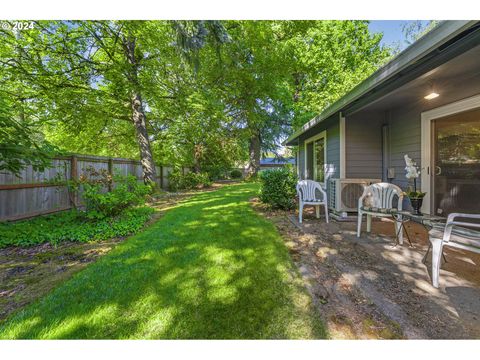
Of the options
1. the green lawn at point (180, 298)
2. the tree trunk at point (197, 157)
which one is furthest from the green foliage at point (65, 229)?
the tree trunk at point (197, 157)

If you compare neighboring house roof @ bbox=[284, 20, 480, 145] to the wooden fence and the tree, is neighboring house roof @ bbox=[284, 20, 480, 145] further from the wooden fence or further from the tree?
the wooden fence

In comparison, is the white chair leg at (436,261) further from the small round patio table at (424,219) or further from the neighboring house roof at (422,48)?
the neighboring house roof at (422,48)

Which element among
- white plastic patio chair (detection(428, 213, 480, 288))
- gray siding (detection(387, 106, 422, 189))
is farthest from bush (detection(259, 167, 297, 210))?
white plastic patio chair (detection(428, 213, 480, 288))

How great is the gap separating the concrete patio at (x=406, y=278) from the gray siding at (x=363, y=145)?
1634mm

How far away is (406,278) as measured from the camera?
214 cm

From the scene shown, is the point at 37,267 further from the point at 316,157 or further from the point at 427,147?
the point at 316,157

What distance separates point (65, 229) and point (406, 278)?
500 centimetres

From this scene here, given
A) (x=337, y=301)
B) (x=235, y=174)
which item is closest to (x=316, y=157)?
A: (x=337, y=301)

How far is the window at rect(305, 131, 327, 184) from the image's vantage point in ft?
20.1

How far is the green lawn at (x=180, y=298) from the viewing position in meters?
1.52

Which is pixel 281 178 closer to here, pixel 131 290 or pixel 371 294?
pixel 371 294

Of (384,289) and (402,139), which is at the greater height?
(402,139)

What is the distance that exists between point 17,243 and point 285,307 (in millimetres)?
4195
